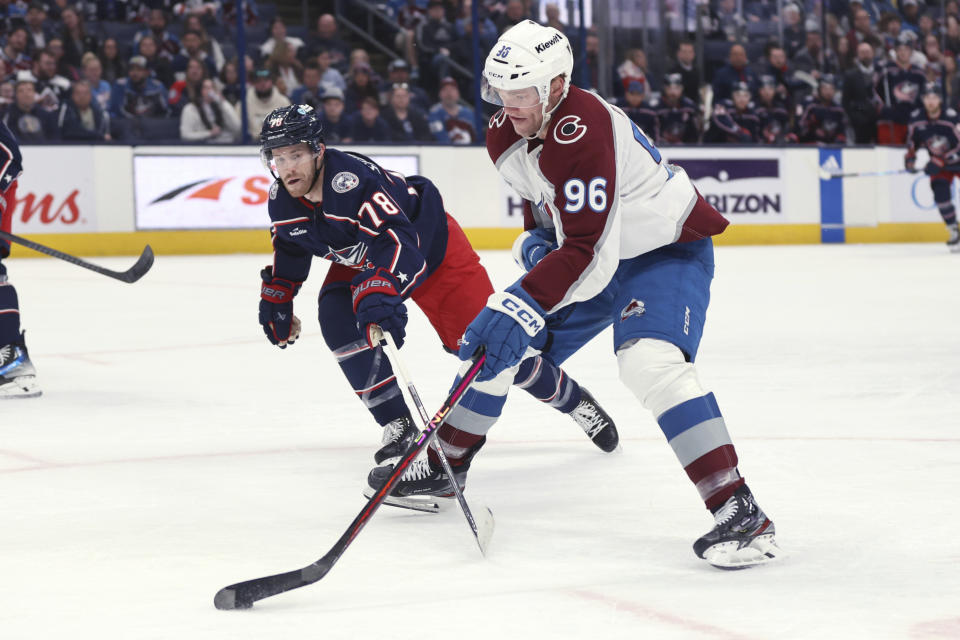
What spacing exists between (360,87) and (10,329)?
7.78 m

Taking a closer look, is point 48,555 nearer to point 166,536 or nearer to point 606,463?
point 166,536

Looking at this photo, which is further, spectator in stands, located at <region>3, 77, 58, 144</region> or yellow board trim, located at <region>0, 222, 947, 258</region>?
yellow board trim, located at <region>0, 222, 947, 258</region>

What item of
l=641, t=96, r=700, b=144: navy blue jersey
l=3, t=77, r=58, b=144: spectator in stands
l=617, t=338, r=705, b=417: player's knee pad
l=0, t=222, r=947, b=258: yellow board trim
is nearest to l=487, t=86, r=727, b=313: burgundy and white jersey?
l=617, t=338, r=705, b=417: player's knee pad

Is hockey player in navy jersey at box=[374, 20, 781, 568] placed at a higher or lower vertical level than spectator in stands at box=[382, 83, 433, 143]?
higher

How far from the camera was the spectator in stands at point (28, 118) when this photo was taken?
10.6 metres

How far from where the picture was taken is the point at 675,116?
41.3 feet

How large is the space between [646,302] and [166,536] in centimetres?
104

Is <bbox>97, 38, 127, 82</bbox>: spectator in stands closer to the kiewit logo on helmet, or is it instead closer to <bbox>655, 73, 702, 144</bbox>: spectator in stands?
<bbox>655, 73, 702, 144</bbox>: spectator in stands

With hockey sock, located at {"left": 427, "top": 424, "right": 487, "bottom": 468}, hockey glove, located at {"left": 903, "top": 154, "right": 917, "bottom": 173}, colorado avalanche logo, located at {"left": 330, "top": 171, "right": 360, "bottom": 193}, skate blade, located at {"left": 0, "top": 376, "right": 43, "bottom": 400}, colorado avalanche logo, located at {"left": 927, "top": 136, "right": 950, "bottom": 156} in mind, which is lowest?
hockey glove, located at {"left": 903, "top": 154, "right": 917, "bottom": 173}

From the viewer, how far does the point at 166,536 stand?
2.55 meters

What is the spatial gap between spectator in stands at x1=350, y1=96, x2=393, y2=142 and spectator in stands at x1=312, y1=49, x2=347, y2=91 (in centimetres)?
30

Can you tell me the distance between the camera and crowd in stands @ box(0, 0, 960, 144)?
36.3 ft

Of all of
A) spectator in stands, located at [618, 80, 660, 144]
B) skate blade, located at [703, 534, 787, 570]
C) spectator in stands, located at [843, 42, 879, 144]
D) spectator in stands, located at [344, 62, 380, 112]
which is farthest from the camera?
spectator in stands, located at [843, 42, 879, 144]

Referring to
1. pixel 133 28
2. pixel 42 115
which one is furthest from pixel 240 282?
pixel 133 28
